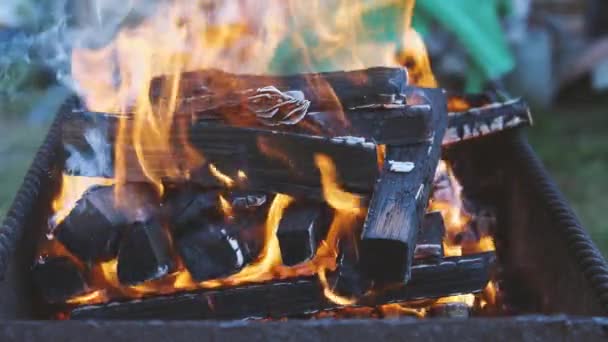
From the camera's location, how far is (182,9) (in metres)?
2.59

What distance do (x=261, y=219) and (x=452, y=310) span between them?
1.66 ft

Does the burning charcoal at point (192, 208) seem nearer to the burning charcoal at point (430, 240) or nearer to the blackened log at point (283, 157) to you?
the blackened log at point (283, 157)

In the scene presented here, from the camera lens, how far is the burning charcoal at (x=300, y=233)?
1.69 meters

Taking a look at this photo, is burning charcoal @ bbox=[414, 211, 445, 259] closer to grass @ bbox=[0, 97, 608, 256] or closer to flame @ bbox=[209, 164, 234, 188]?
flame @ bbox=[209, 164, 234, 188]

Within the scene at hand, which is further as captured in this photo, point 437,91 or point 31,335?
point 437,91

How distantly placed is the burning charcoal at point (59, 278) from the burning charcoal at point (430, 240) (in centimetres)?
80

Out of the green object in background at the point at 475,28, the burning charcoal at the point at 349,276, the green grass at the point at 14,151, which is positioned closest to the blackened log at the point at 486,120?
the burning charcoal at the point at 349,276

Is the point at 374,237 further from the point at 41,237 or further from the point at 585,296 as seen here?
the point at 41,237

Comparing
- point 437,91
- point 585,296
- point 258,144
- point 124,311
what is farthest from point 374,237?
point 437,91

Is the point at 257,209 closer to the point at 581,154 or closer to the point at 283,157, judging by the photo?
the point at 283,157

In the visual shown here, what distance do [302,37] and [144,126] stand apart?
0.69m

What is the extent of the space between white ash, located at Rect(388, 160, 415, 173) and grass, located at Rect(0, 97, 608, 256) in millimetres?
1652

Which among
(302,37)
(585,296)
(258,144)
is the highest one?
(302,37)

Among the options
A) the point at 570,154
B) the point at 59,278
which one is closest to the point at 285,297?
the point at 59,278
